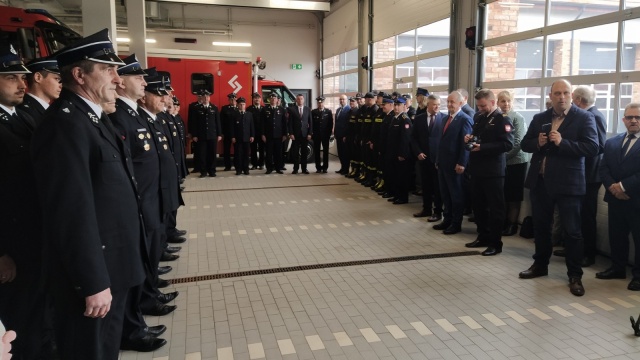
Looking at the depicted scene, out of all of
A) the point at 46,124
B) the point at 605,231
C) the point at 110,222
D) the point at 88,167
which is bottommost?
the point at 605,231

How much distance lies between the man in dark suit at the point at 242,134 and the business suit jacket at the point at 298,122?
86 centimetres

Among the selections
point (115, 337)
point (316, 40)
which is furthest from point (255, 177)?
point (316, 40)

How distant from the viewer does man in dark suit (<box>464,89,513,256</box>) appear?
493 cm

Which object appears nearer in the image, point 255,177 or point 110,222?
point 110,222

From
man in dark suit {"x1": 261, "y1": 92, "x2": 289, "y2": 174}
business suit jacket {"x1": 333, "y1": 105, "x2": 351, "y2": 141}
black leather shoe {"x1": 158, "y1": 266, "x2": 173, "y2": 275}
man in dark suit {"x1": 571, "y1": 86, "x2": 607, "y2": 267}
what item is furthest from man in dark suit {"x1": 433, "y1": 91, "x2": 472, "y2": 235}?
man in dark suit {"x1": 261, "y1": 92, "x2": 289, "y2": 174}

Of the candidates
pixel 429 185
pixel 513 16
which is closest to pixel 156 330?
pixel 429 185

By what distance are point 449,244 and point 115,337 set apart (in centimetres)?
402

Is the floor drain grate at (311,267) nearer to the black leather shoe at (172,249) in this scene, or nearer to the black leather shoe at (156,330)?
the black leather shoe at (172,249)

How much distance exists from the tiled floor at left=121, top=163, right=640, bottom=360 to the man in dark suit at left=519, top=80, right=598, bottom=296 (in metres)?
0.41

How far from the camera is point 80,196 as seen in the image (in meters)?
1.81

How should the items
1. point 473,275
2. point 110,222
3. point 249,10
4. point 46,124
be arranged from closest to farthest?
point 46,124, point 110,222, point 473,275, point 249,10

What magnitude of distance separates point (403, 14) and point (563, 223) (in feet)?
26.4

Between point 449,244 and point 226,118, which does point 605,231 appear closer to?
point 449,244

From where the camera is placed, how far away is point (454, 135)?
5750 mm
